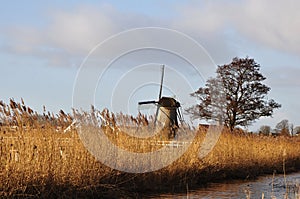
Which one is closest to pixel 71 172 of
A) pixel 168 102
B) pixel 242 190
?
pixel 242 190

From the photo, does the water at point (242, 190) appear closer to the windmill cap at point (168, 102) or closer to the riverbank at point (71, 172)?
the riverbank at point (71, 172)

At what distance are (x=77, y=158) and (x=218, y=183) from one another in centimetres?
500

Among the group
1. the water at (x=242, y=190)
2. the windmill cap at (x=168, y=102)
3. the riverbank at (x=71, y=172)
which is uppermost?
the windmill cap at (x=168, y=102)

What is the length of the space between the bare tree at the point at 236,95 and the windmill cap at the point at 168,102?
8487 millimetres

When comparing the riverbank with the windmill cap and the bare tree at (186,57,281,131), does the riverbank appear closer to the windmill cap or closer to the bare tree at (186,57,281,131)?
the windmill cap

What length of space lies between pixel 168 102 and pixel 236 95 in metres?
11.7

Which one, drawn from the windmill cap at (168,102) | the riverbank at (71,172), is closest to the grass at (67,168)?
the riverbank at (71,172)

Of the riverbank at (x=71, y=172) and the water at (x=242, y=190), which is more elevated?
the riverbank at (x=71, y=172)

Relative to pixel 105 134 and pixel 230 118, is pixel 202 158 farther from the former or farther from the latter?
pixel 230 118

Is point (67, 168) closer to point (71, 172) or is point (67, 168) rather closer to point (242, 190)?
point (71, 172)

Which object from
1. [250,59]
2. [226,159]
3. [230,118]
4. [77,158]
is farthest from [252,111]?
[77,158]

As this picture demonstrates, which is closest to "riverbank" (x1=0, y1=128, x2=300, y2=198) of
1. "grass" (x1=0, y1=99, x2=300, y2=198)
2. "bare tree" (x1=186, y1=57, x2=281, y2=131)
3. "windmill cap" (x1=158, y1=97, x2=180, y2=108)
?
"grass" (x1=0, y1=99, x2=300, y2=198)

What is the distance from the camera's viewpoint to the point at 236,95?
37875 mm

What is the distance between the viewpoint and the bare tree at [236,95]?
3675 cm
